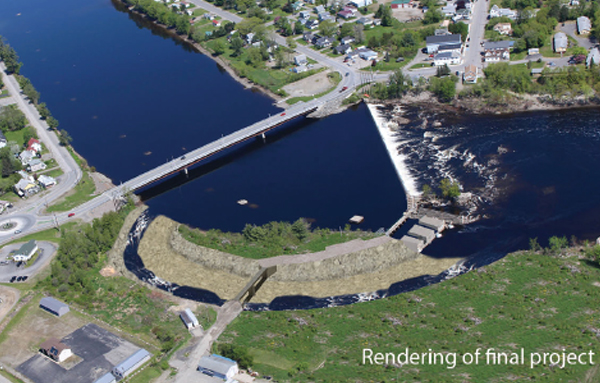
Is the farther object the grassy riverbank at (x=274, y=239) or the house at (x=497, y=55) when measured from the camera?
the house at (x=497, y=55)

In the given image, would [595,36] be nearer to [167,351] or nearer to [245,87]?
[245,87]

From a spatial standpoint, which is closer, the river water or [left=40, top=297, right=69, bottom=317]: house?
[left=40, top=297, right=69, bottom=317]: house

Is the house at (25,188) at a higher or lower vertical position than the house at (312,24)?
lower

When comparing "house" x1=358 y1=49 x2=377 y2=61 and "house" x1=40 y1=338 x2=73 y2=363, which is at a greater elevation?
"house" x1=358 y1=49 x2=377 y2=61

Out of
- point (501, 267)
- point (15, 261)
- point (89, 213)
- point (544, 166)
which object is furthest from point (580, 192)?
point (15, 261)

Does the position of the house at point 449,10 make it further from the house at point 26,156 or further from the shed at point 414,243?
the house at point 26,156

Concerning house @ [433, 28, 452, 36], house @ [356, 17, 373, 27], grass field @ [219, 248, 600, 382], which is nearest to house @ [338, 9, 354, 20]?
house @ [356, 17, 373, 27]

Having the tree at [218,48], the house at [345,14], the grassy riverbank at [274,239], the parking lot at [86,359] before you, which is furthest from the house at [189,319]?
the house at [345,14]

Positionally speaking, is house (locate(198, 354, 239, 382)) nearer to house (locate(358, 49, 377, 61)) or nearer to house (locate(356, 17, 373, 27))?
house (locate(358, 49, 377, 61))
